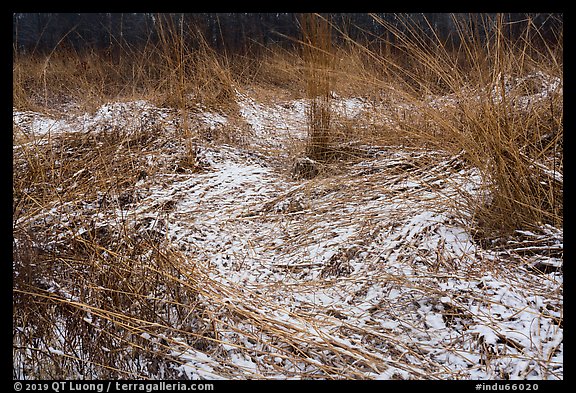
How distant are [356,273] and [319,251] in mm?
264

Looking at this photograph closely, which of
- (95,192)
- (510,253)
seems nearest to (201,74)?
(95,192)

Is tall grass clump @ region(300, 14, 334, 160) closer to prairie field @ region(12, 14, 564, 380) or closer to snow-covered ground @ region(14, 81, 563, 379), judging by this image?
prairie field @ region(12, 14, 564, 380)

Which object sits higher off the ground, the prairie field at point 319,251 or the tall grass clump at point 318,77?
the tall grass clump at point 318,77

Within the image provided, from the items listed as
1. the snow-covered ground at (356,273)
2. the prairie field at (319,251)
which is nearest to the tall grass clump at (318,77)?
the prairie field at (319,251)

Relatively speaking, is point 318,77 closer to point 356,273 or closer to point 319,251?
point 319,251

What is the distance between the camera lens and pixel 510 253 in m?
1.67

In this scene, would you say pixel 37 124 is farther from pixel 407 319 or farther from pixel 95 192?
pixel 407 319

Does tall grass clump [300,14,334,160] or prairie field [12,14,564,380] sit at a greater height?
tall grass clump [300,14,334,160]

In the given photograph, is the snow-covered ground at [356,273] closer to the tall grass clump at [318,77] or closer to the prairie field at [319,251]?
the prairie field at [319,251]

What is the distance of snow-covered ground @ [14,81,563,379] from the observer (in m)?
1.32

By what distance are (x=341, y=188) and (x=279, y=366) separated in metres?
1.40

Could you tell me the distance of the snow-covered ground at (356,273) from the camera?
1.32m

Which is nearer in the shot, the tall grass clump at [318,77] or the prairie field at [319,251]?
the prairie field at [319,251]

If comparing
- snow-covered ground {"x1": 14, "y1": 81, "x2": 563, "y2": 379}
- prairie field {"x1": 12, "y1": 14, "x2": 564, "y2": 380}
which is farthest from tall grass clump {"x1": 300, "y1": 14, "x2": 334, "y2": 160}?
snow-covered ground {"x1": 14, "y1": 81, "x2": 563, "y2": 379}
